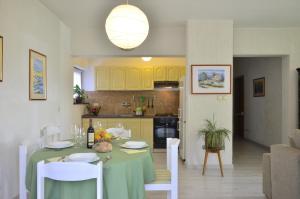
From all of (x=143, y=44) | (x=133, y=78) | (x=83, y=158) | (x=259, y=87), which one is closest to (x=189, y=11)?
(x=143, y=44)

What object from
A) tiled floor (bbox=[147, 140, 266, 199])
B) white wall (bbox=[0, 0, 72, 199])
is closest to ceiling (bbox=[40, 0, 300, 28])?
Result: white wall (bbox=[0, 0, 72, 199])

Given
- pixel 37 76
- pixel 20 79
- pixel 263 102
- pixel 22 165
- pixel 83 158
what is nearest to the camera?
pixel 83 158

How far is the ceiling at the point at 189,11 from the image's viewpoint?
3758 millimetres

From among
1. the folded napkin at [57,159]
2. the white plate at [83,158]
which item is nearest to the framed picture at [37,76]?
the folded napkin at [57,159]

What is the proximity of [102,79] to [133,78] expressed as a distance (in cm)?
81

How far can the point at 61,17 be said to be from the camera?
4.39 metres

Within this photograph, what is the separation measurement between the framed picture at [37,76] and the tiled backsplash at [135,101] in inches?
115

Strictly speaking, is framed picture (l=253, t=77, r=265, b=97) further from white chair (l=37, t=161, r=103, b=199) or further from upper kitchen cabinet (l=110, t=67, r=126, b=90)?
white chair (l=37, t=161, r=103, b=199)

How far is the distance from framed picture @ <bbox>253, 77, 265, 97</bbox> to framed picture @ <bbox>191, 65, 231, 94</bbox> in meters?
2.63

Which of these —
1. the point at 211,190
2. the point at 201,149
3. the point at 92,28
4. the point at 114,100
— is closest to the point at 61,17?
Result: the point at 92,28

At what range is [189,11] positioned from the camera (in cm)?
411

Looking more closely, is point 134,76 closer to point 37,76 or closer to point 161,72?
point 161,72

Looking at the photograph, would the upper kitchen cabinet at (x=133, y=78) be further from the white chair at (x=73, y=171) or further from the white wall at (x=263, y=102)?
the white chair at (x=73, y=171)

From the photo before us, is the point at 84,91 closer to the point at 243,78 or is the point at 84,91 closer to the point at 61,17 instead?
the point at 61,17
